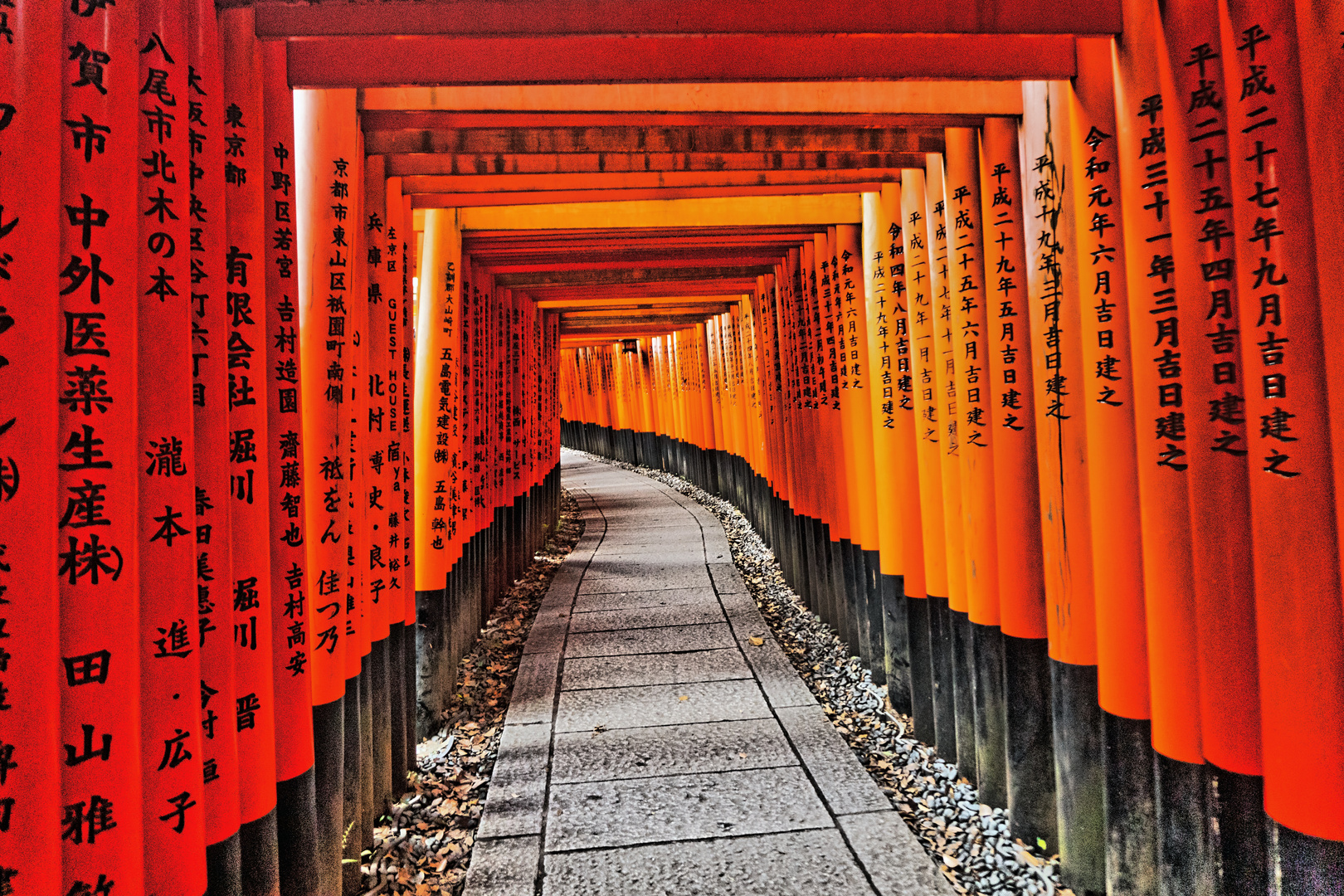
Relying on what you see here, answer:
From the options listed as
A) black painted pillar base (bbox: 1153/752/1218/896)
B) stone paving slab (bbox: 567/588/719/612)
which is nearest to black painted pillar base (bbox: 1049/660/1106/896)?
black painted pillar base (bbox: 1153/752/1218/896)

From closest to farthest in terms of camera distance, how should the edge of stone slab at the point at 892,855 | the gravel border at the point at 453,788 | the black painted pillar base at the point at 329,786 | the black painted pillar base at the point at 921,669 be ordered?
1. the black painted pillar base at the point at 329,786
2. the edge of stone slab at the point at 892,855
3. the gravel border at the point at 453,788
4. the black painted pillar base at the point at 921,669

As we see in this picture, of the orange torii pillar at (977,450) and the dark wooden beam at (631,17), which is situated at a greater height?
the dark wooden beam at (631,17)

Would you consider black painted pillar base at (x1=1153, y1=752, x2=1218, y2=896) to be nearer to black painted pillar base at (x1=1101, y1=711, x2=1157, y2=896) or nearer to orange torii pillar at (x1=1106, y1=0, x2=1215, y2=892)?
orange torii pillar at (x1=1106, y1=0, x2=1215, y2=892)

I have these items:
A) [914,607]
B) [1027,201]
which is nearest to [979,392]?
[1027,201]

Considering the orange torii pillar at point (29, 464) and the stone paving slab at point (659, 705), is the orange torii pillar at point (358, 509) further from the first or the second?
the orange torii pillar at point (29, 464)

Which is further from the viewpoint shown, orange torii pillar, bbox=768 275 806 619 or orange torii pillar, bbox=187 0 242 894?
orange torii pillar, bbox=768 275 806 619

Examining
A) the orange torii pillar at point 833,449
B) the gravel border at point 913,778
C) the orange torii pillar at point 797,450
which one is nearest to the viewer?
the gravel border at point 913,778

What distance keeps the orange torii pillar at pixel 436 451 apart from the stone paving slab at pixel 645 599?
1984 mm

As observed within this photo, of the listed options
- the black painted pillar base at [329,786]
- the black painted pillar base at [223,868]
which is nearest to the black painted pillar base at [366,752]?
the black painted pillar base at [329,786]

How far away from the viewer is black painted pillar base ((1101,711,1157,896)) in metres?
2.91

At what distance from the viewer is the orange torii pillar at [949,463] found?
4.26 m

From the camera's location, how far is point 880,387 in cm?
530

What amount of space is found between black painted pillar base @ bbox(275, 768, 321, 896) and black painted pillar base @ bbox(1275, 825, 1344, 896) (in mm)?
3368

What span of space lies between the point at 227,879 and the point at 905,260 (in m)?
4.76
